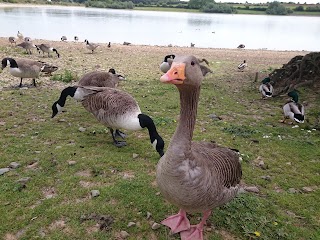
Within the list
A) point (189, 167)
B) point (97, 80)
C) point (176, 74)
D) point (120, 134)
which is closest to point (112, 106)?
point (120, 134)

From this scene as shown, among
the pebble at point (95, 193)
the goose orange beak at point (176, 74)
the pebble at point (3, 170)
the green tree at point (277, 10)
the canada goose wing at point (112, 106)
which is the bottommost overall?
the pebble at point (3, 170)

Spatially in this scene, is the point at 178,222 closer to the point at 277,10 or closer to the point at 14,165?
the point at 14,165

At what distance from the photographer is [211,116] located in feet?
29.2

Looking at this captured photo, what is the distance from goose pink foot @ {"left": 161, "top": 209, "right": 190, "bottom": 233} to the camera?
4188mm

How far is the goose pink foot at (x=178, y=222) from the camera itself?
419cm

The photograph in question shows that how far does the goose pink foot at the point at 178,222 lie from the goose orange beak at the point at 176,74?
2.31 metres

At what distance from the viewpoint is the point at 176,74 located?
9.70 feet

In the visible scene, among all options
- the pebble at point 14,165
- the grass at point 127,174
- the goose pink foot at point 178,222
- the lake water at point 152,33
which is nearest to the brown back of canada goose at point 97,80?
the grass at point 127,174

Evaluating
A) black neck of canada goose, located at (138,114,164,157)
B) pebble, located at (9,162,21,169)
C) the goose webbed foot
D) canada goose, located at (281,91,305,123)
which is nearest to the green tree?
canada goose, located at (281,91,305,123)

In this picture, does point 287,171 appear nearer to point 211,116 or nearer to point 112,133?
point 211,116

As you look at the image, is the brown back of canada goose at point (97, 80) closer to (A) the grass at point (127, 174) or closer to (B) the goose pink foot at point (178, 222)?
(A) the grass at point (127, 174)

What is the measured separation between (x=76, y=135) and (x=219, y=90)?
7.10 metres

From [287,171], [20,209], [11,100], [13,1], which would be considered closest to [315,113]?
[287,171]

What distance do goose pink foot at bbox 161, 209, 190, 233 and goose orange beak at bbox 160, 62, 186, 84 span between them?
2310mm
